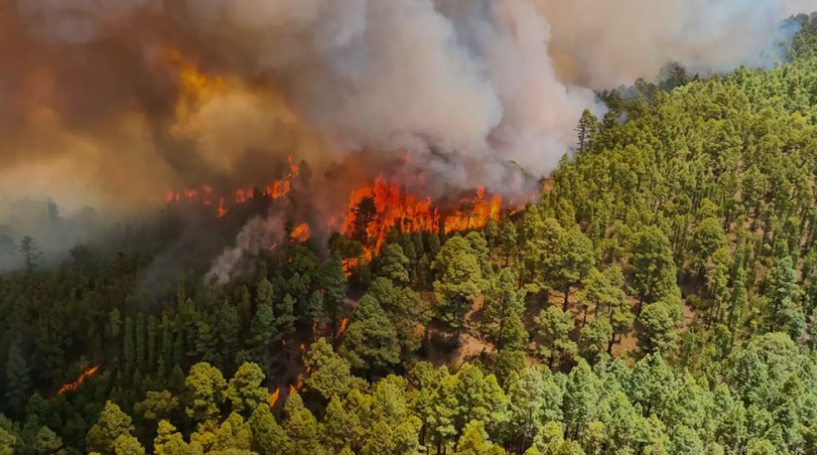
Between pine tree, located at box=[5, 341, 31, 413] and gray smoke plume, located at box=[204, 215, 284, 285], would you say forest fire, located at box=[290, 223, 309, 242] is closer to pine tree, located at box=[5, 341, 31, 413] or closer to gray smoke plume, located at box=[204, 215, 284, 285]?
gray smoke plume, located at box=[204, 215, 284, 285]

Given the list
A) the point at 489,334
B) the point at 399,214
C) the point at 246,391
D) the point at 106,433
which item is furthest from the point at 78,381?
the point at 489,334

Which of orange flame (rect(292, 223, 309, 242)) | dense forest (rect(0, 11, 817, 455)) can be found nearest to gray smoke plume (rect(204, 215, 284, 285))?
orange flame (rect(292, 223, 309, 242))

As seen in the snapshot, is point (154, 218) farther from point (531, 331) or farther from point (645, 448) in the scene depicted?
point (645, 448)

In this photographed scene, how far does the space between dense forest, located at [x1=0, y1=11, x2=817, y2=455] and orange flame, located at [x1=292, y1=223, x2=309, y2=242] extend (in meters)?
5.39

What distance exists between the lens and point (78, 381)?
2554 inches

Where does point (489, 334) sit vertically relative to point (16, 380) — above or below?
above

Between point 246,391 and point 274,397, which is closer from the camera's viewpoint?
point 246,391

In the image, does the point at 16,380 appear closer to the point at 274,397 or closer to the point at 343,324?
the point at 274,397

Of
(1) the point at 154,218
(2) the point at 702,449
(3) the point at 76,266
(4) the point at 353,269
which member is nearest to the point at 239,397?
(4) the point at 353,269

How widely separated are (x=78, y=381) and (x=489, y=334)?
39.2 m

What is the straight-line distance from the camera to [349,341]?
54750mm

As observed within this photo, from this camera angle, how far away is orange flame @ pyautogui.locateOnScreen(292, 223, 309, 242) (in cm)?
7578

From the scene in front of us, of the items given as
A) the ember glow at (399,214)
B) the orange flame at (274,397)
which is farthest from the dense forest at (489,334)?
the ember glow at (399,214)

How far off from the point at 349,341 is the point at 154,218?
46854 millimetres
